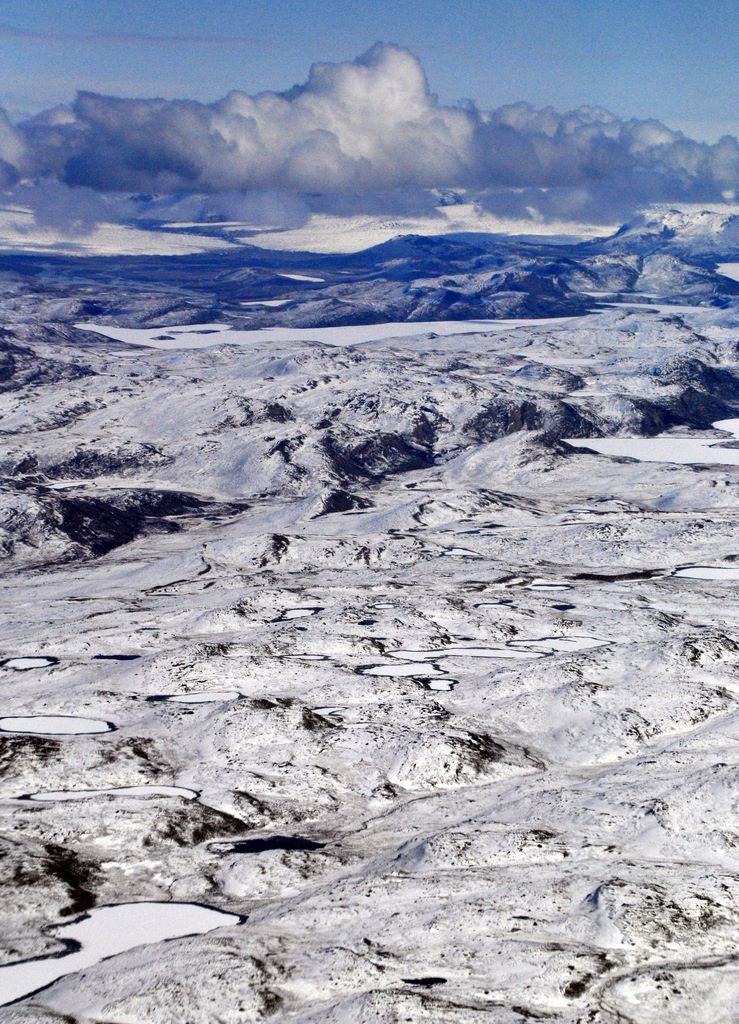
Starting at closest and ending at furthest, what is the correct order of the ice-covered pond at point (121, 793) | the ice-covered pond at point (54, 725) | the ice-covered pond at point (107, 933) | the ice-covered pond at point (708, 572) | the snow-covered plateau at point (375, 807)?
the snow-covered plateau at point (375, 807), the ice-covered pond at point (107, 933), the ice-covered pond at point (121, 793), the ice-covered pond at point (54, 725), the ice-covered pond at point (708, 572)

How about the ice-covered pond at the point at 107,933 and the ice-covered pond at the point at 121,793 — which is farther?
the ice-covered pond at the point at 121,793

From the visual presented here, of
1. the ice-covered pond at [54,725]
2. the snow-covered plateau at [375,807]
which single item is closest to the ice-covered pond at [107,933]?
the snow-covered plateau at [375,807]

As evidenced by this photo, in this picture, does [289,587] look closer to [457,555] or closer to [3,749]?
[457,555]

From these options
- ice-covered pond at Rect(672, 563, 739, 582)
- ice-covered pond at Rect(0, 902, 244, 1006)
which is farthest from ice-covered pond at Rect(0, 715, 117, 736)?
ice-covered pond at Rect(672, 563, 739, 582)

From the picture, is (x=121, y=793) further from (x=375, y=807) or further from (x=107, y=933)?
(x=107, y=933)

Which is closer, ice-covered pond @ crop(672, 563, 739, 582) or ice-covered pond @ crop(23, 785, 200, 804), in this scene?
ice-covered pond @ crop(23, 785, 200, 804)

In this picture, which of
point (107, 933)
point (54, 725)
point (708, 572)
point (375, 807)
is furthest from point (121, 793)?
point (708, 572)

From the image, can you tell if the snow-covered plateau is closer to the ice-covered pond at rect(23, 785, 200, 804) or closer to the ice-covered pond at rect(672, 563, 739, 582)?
the ice-covered pond at rect(23, 785, 200, 804)

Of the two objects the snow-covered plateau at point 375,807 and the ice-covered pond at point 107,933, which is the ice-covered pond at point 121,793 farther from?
the ice-covered pond at point 107,933

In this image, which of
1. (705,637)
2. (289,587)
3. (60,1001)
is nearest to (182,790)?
(60,1001)
